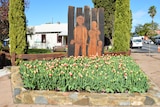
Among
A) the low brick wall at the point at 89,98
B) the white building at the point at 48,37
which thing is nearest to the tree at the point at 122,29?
the low brick wall at the point at 89,98

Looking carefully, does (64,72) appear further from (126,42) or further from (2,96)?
(126,42)

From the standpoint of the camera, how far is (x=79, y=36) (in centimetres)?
1006

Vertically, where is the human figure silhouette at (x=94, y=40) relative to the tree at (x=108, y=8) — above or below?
below

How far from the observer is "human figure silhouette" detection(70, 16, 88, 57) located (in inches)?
395

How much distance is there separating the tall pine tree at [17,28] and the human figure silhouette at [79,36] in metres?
2.93

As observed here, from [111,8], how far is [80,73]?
834 inches

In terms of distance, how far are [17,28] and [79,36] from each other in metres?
3.35

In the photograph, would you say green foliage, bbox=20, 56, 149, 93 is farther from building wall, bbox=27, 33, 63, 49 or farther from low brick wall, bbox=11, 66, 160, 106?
building wall, bbox=27, 33, 63, 49

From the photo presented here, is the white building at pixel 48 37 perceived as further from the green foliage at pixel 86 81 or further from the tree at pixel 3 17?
the green foliage at pixel 86 81

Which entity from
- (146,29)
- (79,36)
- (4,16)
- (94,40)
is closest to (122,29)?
(94,40)

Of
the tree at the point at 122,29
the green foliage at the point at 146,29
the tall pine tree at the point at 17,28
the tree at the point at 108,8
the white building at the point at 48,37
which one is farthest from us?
the green foliage at the point at 146,29

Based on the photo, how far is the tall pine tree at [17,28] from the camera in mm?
11552

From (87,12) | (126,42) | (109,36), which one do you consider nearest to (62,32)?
(109,36)

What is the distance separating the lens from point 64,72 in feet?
19.9
